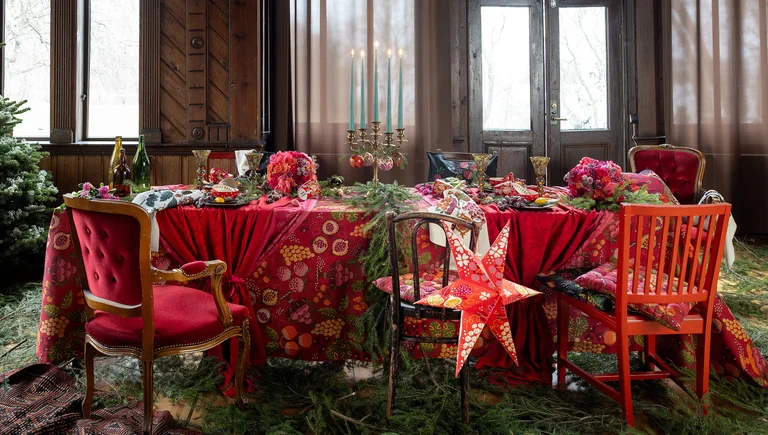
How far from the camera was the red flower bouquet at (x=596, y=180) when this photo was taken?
2.36m

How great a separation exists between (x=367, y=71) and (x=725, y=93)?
3297 millimetres

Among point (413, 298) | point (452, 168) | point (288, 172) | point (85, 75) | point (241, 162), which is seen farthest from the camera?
point (85, 75)

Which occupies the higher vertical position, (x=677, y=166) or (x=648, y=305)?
(x=677, y=166)

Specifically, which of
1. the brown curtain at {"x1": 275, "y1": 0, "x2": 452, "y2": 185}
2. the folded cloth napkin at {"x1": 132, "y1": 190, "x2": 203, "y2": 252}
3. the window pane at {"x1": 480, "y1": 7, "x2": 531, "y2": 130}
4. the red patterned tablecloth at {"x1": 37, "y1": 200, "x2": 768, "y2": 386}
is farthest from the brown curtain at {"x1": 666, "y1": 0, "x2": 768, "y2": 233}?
the folded cloth napkin at {"x1": 132, "y1": 190, "x2": 203, "y2": 252}

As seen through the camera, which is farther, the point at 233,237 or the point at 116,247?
the point at 233,237

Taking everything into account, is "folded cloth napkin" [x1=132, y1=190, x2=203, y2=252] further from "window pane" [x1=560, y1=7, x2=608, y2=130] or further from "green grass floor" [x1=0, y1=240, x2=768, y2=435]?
"window pane" [x1=560, y1=7, x2=608, y2=130]

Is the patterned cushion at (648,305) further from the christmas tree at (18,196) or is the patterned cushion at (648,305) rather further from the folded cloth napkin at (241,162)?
the christmas tree at (18,196)

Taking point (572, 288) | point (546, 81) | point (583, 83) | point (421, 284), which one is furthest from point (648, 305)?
point (583, 83)

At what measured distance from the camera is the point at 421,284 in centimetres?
197

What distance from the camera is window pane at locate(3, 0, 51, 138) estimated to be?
4.73 meters

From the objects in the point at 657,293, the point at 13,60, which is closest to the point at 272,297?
the point at 657,293

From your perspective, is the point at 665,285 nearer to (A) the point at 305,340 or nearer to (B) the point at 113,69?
(A) the point at 305,340

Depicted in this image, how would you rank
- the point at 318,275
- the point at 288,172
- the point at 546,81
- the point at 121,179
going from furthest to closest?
the point at 546,81, the point at 288,172, the point at 121,179, the point at 318,275

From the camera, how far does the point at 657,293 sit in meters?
1.86
